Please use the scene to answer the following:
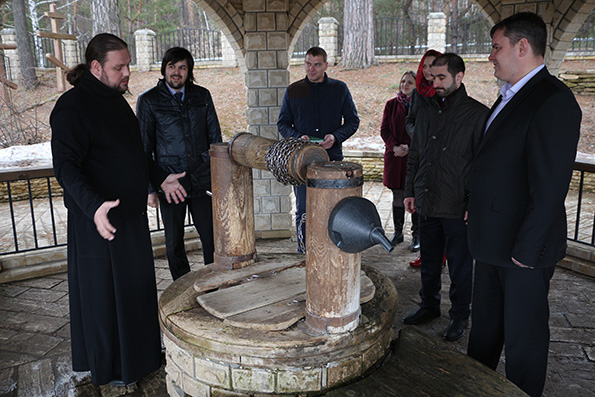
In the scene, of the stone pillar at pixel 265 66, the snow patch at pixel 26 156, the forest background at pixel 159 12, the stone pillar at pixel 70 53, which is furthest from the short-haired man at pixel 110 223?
the forest background at pixel 159 12

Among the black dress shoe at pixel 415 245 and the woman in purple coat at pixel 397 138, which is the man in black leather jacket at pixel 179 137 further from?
the black dress shoe at pixel 415 245

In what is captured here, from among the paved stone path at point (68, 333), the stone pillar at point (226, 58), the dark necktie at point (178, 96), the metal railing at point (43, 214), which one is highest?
the stone pillar at point (226, 58)

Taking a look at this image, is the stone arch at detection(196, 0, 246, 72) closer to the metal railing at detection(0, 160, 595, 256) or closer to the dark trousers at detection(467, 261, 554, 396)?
the metal railing at detection(0, 160, 595, 256)

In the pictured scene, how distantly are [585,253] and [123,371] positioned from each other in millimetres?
4014

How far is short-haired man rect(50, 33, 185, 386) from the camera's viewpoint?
2492mm

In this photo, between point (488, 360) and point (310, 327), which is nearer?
point (310, 327)

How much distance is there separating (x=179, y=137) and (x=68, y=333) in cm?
158

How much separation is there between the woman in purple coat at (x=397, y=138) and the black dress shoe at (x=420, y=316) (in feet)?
5.30

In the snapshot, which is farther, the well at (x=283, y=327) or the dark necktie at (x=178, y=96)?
the dark necktie at (x=178, y=96)

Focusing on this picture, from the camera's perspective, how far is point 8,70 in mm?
18688

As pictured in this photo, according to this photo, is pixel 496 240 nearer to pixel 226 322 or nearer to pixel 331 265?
pixel 331 265

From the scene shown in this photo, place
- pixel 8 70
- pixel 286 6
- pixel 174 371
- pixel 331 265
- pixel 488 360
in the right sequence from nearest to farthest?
pixel 331 265, pixel 174 371, pixel 488 360, pixel 286 6, pixel 8 70

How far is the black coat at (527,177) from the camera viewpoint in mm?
2154

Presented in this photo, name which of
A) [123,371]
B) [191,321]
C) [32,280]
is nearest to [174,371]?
[191,321]
